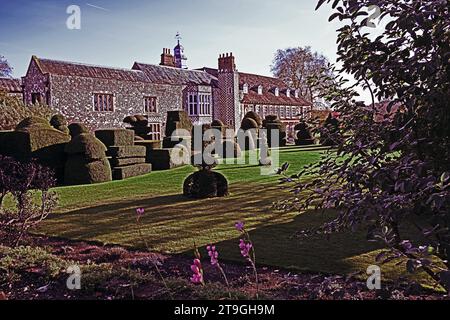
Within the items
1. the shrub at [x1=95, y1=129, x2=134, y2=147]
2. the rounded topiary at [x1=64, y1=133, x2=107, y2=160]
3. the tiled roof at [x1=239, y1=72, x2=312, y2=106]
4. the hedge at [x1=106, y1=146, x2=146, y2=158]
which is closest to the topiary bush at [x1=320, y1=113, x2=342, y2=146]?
the rounded topiary at [x1=64, y1=133, x2=107, y2=160]

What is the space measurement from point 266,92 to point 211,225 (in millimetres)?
30756

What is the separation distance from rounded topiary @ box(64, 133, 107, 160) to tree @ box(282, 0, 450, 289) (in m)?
11.2

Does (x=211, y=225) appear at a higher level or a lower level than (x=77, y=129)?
lower

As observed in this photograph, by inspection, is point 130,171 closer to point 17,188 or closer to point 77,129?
point 77,129

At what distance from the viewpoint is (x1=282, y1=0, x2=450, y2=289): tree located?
5.22 ft

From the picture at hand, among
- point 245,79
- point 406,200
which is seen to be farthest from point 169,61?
point 406,200

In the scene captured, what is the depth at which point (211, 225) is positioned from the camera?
624 centimetres

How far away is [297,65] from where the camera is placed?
92.4ft

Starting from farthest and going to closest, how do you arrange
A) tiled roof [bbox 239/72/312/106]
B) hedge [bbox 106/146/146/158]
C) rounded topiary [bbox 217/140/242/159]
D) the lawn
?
tiled roof [bbox 239/72/312/106] → rounded topiary [bbox 217/140/242/159] → hedge [bbox 106/146/146/158] → the lawn

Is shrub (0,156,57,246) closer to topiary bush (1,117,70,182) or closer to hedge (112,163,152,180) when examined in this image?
topiary bush (1,117,70,182)

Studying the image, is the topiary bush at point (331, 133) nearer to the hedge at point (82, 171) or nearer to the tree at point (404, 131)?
the tree at point (404, 131)

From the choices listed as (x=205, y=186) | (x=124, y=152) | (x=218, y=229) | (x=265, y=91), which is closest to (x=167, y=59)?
(x=265, y=91)

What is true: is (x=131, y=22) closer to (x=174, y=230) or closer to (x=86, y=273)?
(x=86, y=273)

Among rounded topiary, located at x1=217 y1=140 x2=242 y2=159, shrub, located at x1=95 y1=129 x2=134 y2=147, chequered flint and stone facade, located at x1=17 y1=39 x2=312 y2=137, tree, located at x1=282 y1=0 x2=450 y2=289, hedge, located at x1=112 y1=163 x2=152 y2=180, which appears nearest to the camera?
tree, located at x1=282 y1=0 x2=450 y2=289
